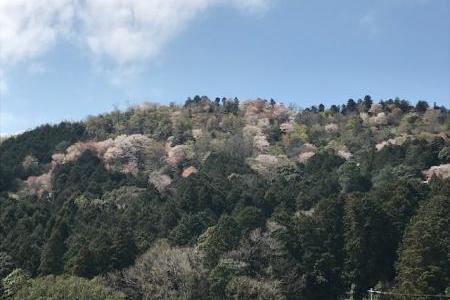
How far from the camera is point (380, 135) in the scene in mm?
60469

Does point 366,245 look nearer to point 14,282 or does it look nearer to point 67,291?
point 67,291

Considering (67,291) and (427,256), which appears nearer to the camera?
(67,291)

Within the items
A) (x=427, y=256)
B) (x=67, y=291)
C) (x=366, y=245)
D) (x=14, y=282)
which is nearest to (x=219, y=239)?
(x=366, y=245)

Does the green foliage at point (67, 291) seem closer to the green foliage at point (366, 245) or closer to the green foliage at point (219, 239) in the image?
the green foliage at point (219, 239)

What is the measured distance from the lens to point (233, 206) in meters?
45.3

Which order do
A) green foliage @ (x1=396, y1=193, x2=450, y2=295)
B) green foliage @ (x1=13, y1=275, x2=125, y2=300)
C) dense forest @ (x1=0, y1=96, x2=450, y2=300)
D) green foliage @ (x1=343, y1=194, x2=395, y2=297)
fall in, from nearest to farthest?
1. green foliage @ (x1=13, y1=275, x2=125, y2=300)
2. green foliage @ (x1=396, y1=193, x2=450, y2=295)
3. dense forest @ (x1=0, y1=96, x2=450, y2=300)
4. green foliage @ (x1=343, y1=194, x2=395, y2=297)

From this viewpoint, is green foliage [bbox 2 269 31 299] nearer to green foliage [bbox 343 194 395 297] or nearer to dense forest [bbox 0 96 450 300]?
dense forest [bbox 0 96 450 300]

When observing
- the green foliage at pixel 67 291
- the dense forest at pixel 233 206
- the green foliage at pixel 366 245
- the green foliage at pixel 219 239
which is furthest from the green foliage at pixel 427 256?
the green foliage at pixel 67 291

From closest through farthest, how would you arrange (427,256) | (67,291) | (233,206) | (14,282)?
(67,291) → (427,256) → (14,282) → (233,206)

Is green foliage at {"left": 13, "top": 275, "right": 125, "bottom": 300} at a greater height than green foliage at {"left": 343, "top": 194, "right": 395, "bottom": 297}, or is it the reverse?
green foliage at {"left": 343, "top": 194, "right": 395, "bottom": 297}

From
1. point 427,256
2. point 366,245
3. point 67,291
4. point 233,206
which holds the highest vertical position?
point 233,206

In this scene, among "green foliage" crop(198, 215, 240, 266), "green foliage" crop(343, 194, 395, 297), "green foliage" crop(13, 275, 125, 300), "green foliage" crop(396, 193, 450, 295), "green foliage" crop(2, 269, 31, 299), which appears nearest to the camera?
"green foliage" crop(13, 275, 125, 300)

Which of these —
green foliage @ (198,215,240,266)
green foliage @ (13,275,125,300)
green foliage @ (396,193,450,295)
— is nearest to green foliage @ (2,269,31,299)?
green foliage @ (13,275,125,300)

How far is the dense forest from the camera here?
31797mm
